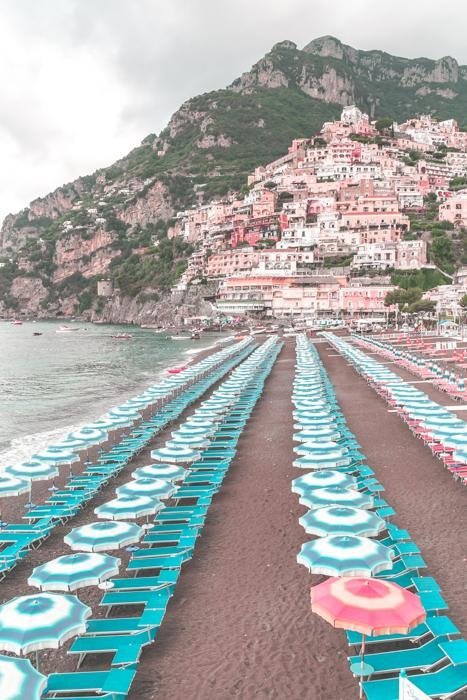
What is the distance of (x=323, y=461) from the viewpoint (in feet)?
45.0

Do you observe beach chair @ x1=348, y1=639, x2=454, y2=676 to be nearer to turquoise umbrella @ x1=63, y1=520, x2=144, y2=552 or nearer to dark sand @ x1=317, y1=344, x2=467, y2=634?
dark sand @ x1=317, y1=344, x2=467, y2=634

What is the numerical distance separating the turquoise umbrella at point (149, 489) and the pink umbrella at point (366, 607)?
545cm

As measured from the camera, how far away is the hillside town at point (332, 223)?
Result: 99.8 meters

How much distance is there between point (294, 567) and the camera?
1001cm

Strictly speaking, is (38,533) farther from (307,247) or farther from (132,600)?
(307,247)

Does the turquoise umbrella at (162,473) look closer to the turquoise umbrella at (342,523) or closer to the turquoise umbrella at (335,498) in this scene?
the turquoise umbrella at (335,498)

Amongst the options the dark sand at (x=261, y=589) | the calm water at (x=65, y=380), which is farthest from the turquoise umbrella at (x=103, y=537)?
the calm water at (x=65, y=380)

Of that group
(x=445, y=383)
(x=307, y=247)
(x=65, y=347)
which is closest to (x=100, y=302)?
(x=307, y=247)

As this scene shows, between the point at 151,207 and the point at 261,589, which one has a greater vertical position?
the point at 151,207

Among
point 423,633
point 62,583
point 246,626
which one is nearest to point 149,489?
point 62,583

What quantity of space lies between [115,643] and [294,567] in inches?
144

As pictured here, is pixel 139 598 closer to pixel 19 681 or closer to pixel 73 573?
pixel 73 573

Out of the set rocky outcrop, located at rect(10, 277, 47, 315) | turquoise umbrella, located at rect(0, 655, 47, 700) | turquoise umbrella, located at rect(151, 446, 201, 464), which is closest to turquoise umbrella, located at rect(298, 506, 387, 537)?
turquoise umbrella, located at rect(0, 655, 47, 700)

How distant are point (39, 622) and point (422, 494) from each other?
945cm
